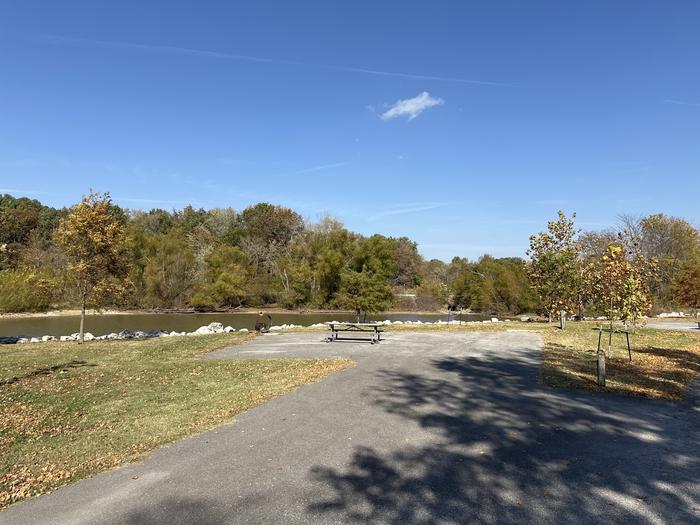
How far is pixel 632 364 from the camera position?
1245cm

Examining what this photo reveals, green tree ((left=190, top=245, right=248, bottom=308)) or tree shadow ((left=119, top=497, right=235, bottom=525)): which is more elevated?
green tree ((left=190, top=245, right=248, bottom=308))

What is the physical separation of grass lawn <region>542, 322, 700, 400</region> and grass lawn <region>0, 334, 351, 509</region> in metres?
5.97

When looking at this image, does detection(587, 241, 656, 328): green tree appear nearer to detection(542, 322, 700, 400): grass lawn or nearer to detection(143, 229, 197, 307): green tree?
detection(542, 322, 700, 400): grass lawn

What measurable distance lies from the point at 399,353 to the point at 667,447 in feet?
27.4

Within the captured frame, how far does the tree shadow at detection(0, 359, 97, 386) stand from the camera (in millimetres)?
10660

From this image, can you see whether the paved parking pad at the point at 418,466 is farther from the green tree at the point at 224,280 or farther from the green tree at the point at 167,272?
the green tree at the point at 167,272

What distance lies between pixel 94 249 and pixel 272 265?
1748 inches

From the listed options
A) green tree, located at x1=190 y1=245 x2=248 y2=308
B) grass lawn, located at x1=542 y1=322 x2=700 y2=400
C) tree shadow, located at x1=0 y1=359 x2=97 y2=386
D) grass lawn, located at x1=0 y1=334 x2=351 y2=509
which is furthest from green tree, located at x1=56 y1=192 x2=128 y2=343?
green tree, located at x1=190 y1=245 x2=248 y2=308

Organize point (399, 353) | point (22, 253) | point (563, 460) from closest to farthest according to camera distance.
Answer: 1. point (563, 460)
2. point (399, 353)
3. point (22, 253)

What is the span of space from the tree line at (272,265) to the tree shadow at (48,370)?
580 cm

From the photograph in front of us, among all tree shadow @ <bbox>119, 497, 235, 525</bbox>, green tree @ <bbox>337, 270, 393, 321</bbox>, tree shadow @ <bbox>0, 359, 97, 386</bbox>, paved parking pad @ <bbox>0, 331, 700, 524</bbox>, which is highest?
green tree @ <bbox>337, 270, 393, 321</bbox>

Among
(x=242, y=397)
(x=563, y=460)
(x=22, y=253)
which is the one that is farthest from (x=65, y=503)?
(x=22, y=253)

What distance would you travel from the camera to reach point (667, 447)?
606cm

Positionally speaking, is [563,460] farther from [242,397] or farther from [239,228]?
[239,228]
